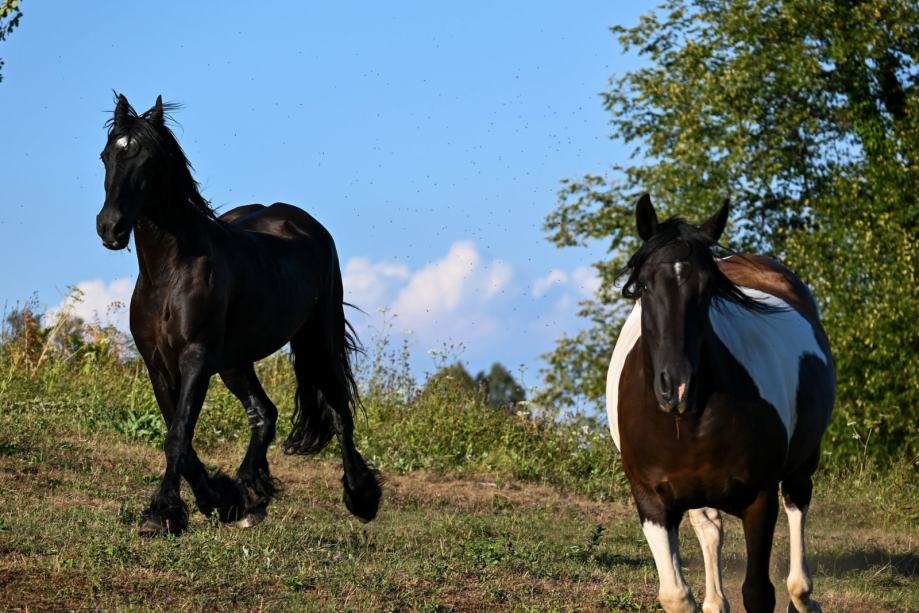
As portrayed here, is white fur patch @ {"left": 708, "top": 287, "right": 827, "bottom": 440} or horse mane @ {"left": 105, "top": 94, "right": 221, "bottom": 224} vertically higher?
horse mane @ {"left": 105, "top": 94, "right": 221, "bottom": 224}

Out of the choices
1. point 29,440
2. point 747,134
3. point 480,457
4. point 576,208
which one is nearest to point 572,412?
point 480,457

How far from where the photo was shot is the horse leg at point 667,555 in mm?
5094

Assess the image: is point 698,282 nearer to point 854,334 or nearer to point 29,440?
point 29,440

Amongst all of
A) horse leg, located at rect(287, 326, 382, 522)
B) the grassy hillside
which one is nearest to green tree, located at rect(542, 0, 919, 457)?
the grassy hillside

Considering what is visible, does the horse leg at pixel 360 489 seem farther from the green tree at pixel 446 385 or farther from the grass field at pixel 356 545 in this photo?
the green tree at pixel 446 385

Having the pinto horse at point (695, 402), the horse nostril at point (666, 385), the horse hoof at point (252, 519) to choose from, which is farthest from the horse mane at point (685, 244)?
the horse hoof at point (252, 519)

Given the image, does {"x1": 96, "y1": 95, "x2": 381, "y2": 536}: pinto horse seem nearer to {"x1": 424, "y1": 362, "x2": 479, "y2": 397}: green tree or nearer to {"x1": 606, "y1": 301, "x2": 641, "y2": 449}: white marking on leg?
Answer: {"x1": 606, "y1": 301, "x2": 641, "y2": 449}: white marking on leg

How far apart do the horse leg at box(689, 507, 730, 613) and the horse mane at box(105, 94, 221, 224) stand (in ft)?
11.7

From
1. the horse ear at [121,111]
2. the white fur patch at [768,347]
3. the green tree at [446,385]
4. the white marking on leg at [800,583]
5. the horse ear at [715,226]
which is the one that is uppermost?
the horse ear at [121,111]

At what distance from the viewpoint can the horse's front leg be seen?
6.76m

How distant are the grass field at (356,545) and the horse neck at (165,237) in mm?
1625

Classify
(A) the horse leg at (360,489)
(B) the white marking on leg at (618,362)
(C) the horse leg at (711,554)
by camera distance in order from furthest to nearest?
(A) the horse leg at (360,489) → (C) the horse leg at (711,554) → (B) the white marking on leg at (618,362)

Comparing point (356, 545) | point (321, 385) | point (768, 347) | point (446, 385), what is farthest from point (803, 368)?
point (446, 385)

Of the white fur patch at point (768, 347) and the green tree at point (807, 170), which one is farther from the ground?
the green tree at point (807, 170)
